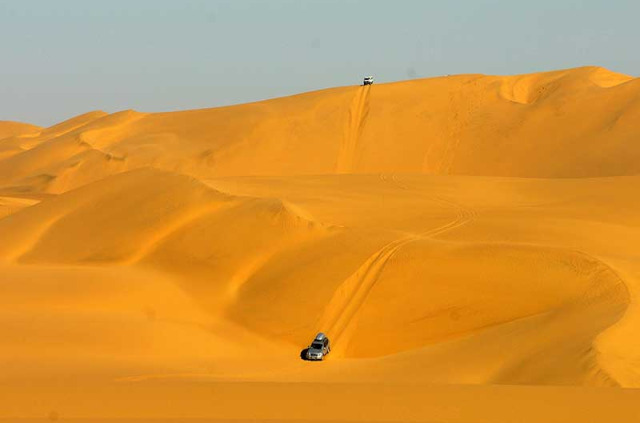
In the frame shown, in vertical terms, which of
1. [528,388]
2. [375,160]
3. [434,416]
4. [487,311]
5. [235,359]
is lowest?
[434,416]

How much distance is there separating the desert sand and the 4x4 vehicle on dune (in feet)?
1.09

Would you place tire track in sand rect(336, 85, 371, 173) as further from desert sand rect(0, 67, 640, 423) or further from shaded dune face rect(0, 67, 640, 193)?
desert sand rect(0, 67, 640, 423)

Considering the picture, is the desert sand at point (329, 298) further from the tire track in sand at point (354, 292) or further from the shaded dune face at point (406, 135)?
the shaded dune face at point (406, 135)

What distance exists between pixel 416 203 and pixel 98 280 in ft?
40.5

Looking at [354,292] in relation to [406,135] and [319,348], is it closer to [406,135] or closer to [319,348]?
[319,348]

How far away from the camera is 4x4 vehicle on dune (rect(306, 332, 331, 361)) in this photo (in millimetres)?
20328

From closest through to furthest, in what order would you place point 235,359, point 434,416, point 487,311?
point 434,416 → point 235,359 → point 487,311

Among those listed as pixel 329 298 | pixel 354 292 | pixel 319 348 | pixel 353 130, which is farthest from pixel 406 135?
pixel 319 348

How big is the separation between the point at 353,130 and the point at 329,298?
113ft

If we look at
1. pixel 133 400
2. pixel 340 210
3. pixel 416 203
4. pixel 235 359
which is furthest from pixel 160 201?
pixel 133 400

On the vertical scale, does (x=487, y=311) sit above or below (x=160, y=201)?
below

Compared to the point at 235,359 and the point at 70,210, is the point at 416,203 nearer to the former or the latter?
the point at 70,210

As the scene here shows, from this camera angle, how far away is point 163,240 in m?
29.7

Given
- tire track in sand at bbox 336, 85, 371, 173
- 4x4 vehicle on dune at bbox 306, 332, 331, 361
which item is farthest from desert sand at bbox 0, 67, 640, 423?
tire track in sand at bbox 336, 85, 371, 173
